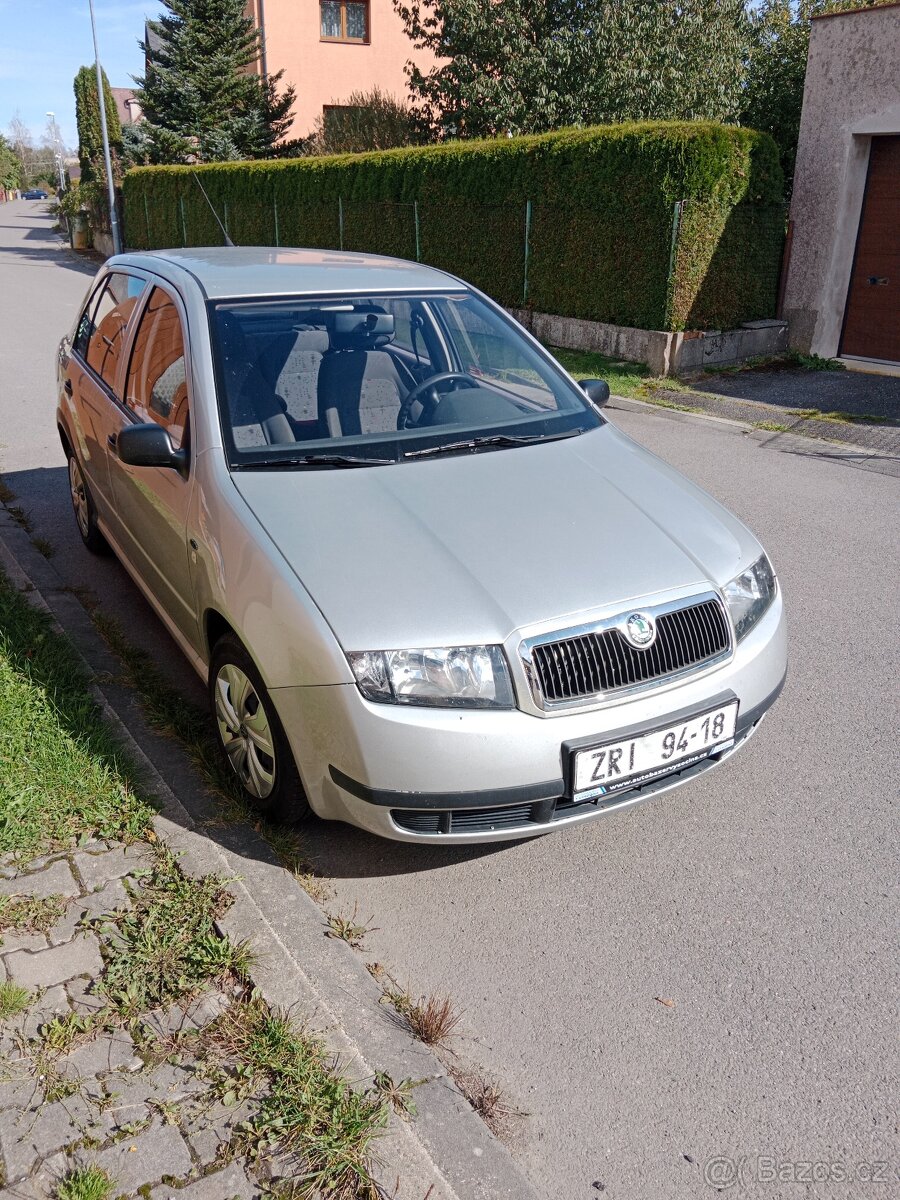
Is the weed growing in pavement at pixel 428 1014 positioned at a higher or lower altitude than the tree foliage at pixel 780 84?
lower

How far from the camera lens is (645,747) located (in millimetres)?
2893

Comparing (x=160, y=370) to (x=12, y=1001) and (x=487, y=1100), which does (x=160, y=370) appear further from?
(x=487, y=1100)

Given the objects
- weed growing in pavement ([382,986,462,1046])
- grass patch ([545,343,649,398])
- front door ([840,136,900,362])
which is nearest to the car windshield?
weed growing in pavement ([382,986,462,1046])

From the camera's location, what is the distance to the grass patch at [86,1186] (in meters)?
2.04

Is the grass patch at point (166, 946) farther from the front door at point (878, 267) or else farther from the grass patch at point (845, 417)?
the front door at point (878, 267)

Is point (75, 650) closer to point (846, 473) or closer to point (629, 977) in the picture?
point (629, 977)

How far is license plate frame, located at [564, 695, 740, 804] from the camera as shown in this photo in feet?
9.16

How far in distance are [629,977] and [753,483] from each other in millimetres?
5484

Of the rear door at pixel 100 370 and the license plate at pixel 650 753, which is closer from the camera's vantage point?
the license plate at pixel 650 753

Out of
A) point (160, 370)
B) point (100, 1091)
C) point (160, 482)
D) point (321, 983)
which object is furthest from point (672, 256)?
point (100, 1091)

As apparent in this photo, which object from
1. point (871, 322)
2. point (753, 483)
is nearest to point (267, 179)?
point (871, 322)

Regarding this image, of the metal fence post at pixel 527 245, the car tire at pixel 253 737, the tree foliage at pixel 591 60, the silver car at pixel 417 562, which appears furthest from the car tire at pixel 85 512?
the tree foliage at pixel 591 60

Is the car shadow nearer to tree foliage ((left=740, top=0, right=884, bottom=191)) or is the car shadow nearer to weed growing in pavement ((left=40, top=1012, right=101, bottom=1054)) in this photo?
weed growing in pavement ((left=40, top=1012, right=101, bottom=1054))

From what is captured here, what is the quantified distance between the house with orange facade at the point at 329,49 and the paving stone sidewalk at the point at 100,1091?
3207 cm
